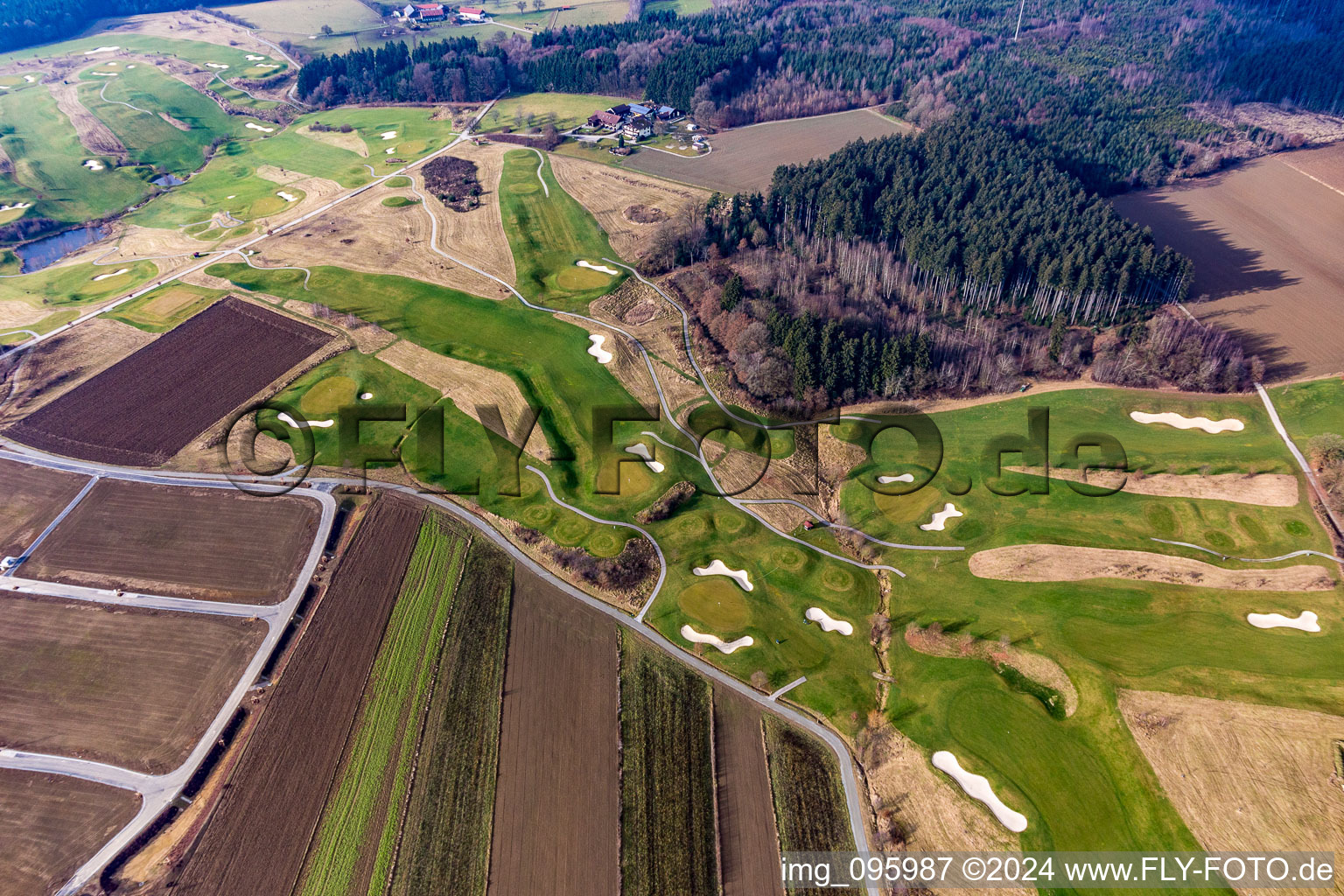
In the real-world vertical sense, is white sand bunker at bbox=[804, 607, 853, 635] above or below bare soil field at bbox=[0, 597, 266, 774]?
above

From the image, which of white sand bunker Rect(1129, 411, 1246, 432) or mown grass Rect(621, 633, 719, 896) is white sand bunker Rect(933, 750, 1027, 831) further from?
white sand bunker Rect(1129, 411, 1246, 432)

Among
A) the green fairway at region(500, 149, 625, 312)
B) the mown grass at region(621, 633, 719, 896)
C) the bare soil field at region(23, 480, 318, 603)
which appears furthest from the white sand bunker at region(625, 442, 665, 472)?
the bare soil field at region(23, 480, 318, 603)

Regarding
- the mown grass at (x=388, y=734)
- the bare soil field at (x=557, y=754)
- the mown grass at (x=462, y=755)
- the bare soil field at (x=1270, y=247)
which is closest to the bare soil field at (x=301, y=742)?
the mown grass at (x=388, y=734)

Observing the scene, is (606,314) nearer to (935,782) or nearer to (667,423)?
(667,423)

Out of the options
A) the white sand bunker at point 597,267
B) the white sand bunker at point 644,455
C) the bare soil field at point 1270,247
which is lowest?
the white sand bunker at point 644,455

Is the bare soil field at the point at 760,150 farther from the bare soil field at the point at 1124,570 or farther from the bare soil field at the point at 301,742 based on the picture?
the bare soil field at the point at 301,742

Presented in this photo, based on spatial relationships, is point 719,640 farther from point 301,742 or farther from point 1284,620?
point 1284,620
